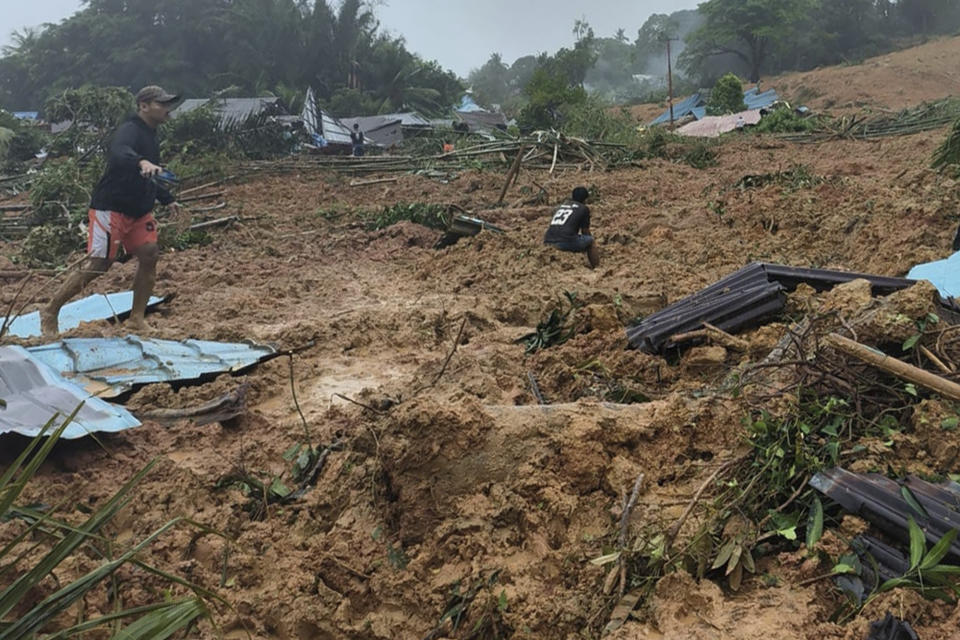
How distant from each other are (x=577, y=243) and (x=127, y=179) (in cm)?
404

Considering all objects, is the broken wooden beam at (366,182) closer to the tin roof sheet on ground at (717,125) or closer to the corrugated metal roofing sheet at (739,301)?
the corrugated metal roofing sheet at (739,301)

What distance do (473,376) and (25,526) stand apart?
212cm

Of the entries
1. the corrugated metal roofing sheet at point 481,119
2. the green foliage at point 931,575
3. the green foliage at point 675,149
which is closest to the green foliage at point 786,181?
the green foliage at point 675,149

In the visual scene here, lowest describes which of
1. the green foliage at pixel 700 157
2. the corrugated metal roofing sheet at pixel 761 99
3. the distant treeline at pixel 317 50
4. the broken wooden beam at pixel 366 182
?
the green foliage at pixel 700 157

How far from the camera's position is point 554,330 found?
4355mm

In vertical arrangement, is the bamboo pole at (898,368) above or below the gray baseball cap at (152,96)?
below

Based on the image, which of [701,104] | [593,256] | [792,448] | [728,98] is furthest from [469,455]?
[701,104]

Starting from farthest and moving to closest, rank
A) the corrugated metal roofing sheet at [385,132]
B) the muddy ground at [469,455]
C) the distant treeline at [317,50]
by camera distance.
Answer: the distant treeline at [317,50] → the corrugated metal roofing sheet at [385,132] → the muddy ground at [469,455]

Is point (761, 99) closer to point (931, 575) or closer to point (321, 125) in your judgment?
point (321, 125)

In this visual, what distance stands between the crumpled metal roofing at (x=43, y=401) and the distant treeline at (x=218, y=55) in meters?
39.3

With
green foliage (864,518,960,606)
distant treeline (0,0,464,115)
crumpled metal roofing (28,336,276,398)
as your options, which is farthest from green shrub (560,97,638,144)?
distant treeline (0,0,464,115)

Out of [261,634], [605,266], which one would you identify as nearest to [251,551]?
[261,634]

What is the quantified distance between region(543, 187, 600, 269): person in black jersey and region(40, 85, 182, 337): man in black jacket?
11.9 feet

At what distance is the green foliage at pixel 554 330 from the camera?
4.27m
